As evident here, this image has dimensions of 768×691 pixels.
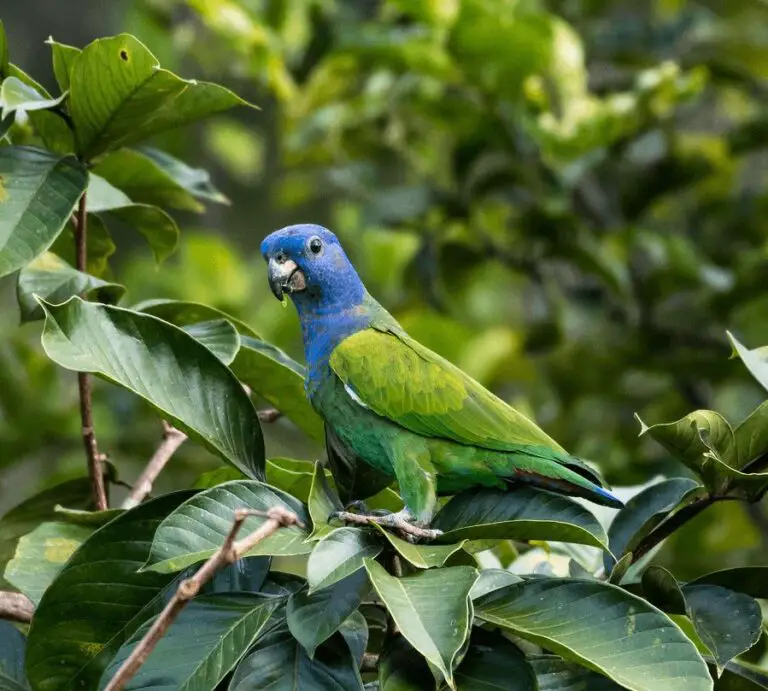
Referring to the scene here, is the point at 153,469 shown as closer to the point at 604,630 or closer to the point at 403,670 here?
the point at 403,670

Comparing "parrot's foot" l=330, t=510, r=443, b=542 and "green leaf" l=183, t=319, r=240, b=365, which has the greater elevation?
"green leaf" l=183, t=319, r=240, b=365

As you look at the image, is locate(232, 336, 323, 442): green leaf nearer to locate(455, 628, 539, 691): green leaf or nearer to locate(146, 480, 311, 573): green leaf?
locate(146, 480, 311, 573): green leaf

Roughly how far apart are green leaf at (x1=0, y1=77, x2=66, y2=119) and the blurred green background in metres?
1.72

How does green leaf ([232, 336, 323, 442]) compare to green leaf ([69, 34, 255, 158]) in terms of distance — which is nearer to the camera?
green leaf ([69, 34, 255, 158])

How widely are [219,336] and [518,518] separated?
Result: 510mm

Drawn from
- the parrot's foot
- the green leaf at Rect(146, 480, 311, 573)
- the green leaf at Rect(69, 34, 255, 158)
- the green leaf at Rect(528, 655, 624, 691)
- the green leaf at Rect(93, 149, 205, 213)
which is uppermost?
the green leaf at Rect(69, 34, 255, 158)

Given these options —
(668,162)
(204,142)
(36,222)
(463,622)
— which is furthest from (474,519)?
(204,142)

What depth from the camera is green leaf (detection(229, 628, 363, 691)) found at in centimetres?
115

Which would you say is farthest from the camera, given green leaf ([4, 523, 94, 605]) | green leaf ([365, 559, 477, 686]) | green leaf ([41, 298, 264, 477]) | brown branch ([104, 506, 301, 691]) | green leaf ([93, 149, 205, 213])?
green leaf ([93, 149, 205, 213])

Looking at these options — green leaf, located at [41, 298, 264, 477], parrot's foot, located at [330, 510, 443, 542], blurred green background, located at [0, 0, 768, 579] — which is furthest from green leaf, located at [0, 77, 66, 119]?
blurred green background, located at [0, 0, 768, 579]

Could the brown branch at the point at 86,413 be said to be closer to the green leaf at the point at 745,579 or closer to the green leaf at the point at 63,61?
the green leaf at the point at 63,61

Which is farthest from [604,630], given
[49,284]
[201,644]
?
[49,284]

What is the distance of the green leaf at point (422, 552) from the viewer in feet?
3.83

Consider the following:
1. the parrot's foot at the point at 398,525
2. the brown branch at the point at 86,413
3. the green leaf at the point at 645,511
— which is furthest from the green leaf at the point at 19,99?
the green leaf at the point at 645,511
